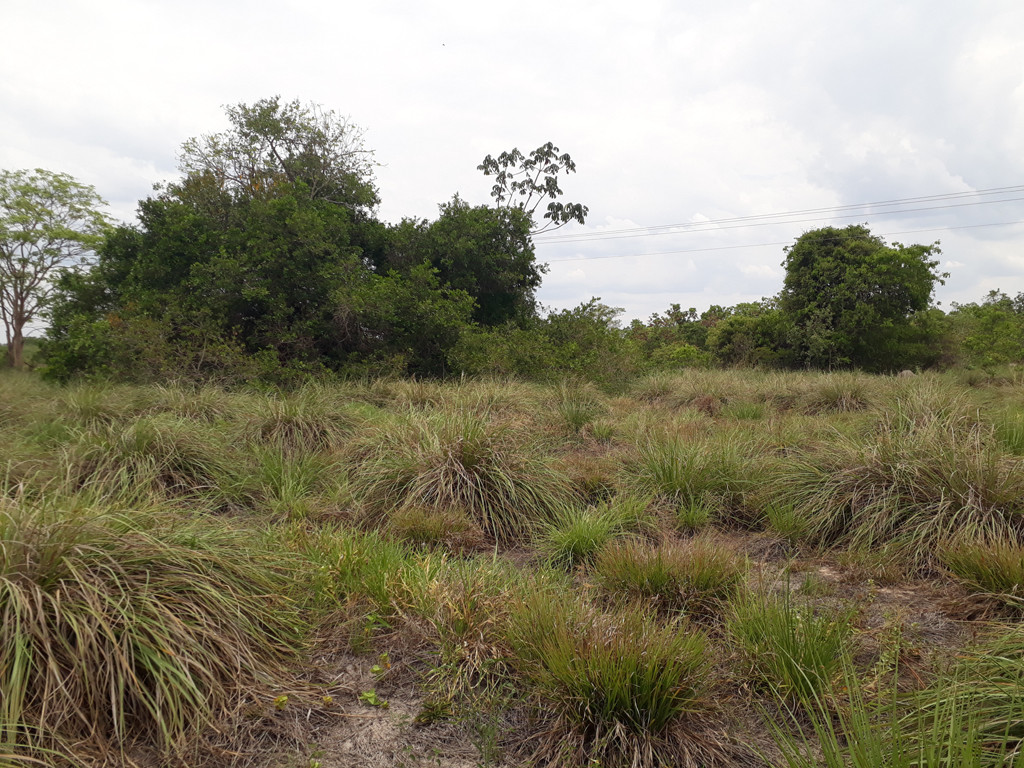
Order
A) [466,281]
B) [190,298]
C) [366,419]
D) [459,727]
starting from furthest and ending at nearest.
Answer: [466,281] → [190,298] → [366,419] → [459,727]

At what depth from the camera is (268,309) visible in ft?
45.3

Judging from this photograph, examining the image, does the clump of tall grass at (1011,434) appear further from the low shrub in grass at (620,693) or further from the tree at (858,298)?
the tree at (858,298)

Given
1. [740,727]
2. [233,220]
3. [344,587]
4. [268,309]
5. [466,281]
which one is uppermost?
[233,220]

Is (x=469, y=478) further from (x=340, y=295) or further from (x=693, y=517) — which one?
(x=340, y=295)

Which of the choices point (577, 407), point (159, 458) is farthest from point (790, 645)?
point (577, 407)

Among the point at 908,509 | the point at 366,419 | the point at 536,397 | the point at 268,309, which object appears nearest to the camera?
the point at 908,509

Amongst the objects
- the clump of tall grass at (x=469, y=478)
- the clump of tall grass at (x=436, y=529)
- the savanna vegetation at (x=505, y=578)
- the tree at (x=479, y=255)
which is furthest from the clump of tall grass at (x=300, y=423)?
the tree at (x=479, y=255)

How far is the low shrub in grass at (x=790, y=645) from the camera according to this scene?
2.50 m

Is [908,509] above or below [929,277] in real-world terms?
below

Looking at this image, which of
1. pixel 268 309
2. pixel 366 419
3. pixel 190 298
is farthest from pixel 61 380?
pixel 366 419

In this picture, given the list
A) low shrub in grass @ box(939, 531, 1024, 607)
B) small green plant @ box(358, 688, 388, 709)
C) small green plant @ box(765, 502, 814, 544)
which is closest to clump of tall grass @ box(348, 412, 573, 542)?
small green plant @ box(765, 502, 814, 544)

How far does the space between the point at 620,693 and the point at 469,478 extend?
9.35 feet

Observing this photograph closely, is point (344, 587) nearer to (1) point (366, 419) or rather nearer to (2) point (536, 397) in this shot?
(1) point (366, 419)

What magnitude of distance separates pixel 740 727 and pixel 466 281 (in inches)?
627
